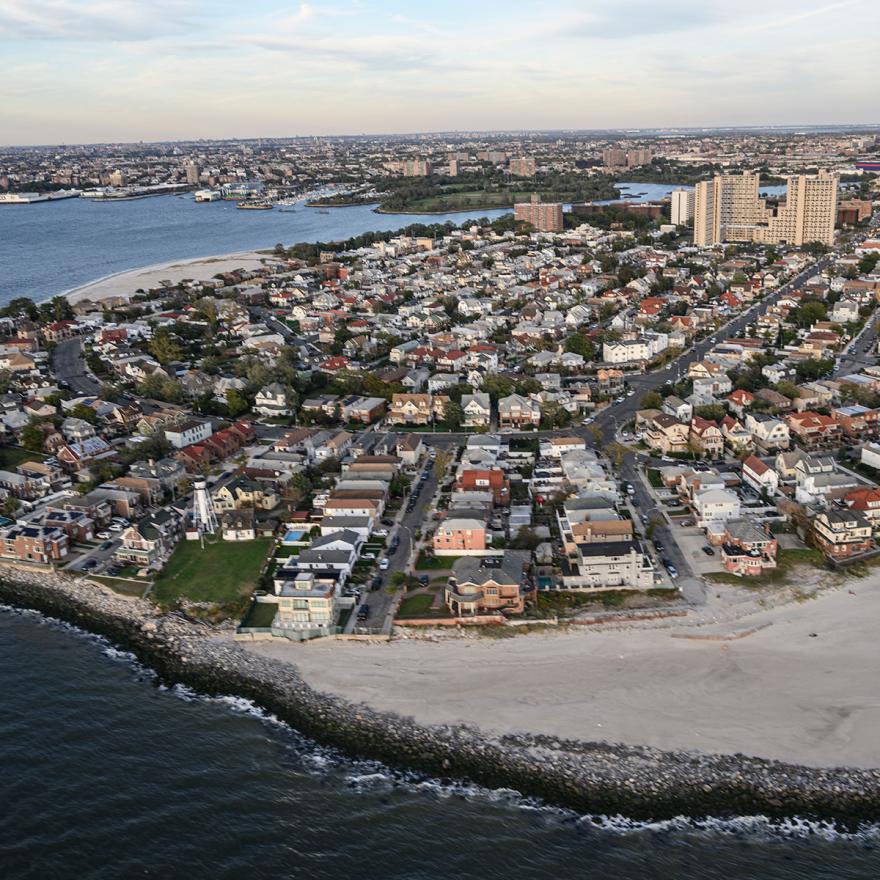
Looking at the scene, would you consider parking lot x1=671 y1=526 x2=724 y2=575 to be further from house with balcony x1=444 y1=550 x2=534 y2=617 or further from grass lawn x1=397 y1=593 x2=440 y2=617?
grass lawn x1=397 y1=593 x2=440 y2=617

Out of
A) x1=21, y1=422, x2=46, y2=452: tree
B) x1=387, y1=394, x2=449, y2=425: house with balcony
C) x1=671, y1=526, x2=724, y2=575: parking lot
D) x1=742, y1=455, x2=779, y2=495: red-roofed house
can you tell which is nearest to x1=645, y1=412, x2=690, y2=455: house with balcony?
x1=742, y1=455, x2=779, y2=495: red-roofed house

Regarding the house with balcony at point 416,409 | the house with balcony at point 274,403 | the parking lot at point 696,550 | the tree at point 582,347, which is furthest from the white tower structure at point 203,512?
the tree at point 582,347

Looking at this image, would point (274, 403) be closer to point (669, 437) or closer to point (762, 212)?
point (669, 437)

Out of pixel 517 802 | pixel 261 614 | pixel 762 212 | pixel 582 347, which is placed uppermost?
pixel 762 212

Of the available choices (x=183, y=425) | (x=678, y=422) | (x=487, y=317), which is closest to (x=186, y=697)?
(x=183, y=425)

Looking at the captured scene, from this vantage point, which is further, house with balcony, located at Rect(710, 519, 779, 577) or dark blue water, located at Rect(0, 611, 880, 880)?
house with balcony, located at Rect(710, 519, 779, 577)

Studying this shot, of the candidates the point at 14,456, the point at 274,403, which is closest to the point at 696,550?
the point at 274,403
